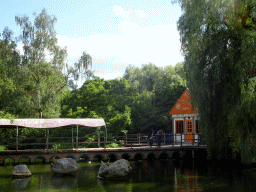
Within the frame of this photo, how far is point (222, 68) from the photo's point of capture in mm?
14898

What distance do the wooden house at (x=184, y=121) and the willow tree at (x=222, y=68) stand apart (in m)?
10.6

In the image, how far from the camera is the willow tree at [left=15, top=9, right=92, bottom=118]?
92.5 feet

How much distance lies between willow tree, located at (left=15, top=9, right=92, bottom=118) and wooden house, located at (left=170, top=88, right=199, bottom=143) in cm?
1160

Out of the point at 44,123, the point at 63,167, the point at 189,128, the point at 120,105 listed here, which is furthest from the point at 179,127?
the point at 63,167

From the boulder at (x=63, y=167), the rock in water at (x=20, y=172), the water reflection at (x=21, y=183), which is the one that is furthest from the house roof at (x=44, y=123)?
the water reflection at (x=21, y=183)

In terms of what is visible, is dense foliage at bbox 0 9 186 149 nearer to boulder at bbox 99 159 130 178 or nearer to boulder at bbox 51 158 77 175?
boulder at bbox 51 158 77 175

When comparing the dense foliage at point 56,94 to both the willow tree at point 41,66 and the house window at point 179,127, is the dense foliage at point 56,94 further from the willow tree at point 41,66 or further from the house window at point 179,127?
the house window at point 179,127

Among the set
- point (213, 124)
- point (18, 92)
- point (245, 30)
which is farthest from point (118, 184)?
point (18, 92)

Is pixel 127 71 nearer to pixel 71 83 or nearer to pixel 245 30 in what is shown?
pixel 71 83

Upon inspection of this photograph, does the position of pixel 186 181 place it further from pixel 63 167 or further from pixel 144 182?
pixel 63 167

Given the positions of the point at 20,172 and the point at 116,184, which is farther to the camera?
the point at 20,172

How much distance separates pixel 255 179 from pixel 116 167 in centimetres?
691

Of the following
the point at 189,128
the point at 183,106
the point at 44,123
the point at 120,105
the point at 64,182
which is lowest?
the point at 64,182

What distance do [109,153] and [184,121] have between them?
25.8 feet
